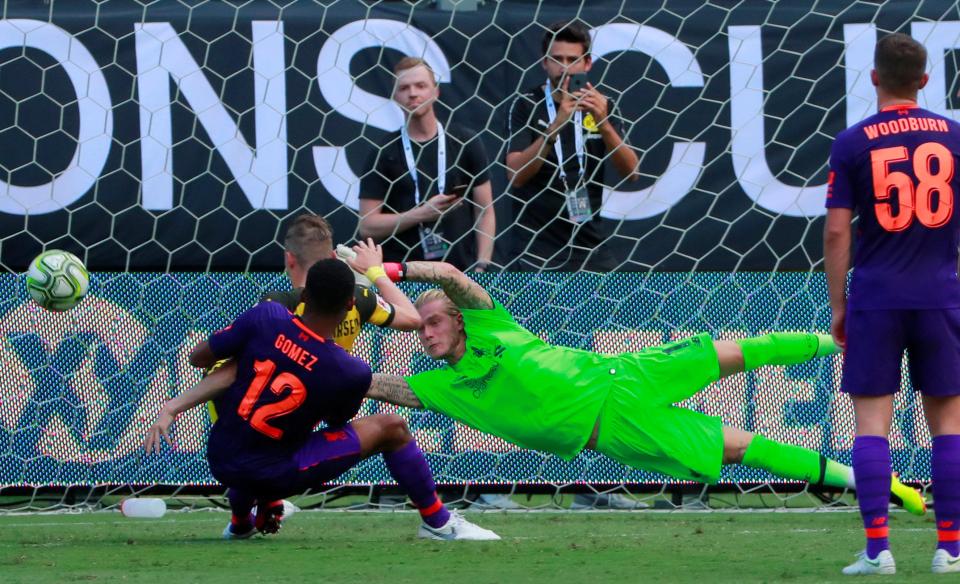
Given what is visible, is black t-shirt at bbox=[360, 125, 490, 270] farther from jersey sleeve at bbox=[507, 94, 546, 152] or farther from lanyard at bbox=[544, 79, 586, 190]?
lanyard at bbox=[544, 79, 586, 190]

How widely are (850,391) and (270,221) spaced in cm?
453

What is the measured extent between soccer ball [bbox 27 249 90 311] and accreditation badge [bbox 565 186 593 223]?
2612 millimetres

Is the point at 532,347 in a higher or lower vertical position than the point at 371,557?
higher

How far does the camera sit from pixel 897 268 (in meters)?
4.73

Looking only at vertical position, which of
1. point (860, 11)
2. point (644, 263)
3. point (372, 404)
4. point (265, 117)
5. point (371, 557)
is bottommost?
point (371, 557)

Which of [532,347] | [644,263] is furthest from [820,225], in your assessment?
[532,347]

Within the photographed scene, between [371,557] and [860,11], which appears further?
[860,11]

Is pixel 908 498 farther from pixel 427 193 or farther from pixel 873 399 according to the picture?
pixel 427 193

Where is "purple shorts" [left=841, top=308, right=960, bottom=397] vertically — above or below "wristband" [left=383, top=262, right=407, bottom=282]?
below

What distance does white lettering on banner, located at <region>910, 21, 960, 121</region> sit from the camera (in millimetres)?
8602

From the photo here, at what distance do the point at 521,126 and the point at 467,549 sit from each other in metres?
3.08

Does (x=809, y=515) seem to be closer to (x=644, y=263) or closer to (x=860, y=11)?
(x=644, y=263)

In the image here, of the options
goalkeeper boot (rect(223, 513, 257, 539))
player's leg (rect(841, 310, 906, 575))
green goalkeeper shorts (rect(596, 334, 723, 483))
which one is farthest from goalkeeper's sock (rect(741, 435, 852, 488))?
goalkeeper boot (rect(223, 513, 257, 539))

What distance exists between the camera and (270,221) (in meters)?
8.64
